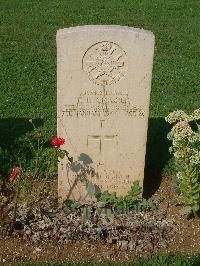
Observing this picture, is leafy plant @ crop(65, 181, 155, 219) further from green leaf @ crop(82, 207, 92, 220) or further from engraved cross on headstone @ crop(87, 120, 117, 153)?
engraved cross on headstone @ crop(87, 120, 117, 153)

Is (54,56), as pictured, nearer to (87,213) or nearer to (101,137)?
(101,137)

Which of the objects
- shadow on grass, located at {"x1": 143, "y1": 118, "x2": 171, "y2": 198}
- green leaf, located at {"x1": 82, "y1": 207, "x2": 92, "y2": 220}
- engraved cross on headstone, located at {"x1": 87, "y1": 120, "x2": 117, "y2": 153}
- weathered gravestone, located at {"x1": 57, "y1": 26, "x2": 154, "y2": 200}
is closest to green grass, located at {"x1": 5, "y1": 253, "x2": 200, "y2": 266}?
green leaf, located at {"x1": 82, "y1": 207, "x2": 92, "y2": 220}

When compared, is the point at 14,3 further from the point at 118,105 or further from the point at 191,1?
the point at 118,105

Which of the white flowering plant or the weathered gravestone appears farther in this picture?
the weathered gravestone

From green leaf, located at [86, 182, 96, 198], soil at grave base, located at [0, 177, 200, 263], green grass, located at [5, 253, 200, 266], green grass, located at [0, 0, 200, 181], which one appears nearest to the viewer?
green grass, located at [5, 253, 200, 266]

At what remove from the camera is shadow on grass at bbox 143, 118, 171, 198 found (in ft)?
18.9

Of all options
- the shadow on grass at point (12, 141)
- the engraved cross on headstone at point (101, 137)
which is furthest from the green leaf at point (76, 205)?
the shadow on grass at point (12, 141)

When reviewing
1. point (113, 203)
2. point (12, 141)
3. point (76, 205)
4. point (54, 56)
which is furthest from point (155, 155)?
point (54, 56)

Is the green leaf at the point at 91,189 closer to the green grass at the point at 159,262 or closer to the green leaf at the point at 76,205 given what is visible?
the green leaf at the point at 76,205

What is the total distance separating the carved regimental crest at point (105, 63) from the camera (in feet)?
15.5

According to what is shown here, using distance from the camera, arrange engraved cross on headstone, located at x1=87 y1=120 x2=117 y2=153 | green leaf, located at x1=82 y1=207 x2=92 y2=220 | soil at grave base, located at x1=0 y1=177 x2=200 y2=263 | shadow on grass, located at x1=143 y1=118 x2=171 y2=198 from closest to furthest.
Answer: soil at grave base, located at x1=0 y1=177 x2=200 y2=263 < green leaf, located at x1=82 y1=207 x2=92 y2=220 < engraved cross on headstone, located at x1=87 y1=120 x2=117 y2=153 < shadow on grass, located at x1=143 y1=118 x2=171 y2=198

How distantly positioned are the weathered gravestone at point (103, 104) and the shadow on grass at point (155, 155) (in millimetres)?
454

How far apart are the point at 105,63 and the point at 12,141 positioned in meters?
2.03

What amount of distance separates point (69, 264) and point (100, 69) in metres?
1.70
